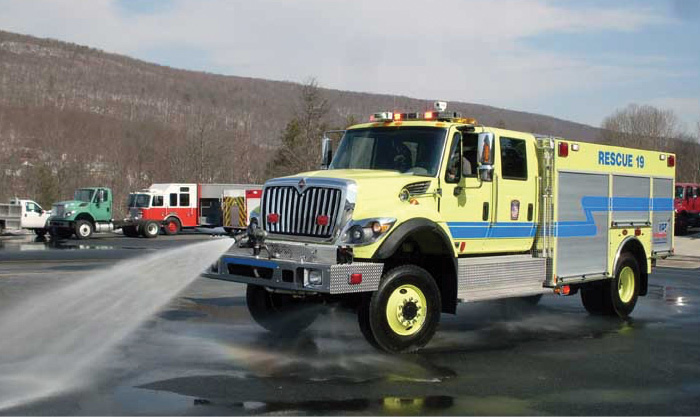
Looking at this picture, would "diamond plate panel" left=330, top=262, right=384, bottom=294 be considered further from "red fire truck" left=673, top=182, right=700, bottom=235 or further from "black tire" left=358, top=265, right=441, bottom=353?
"red fire truck" left=673, top=182, right=700, bottom=235

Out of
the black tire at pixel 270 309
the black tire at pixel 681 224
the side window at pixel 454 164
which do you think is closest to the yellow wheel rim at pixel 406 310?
the side window at pixel 454 164

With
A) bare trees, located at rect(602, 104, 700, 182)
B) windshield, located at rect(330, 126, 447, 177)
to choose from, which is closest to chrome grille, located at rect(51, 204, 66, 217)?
windshield, located at rect(330, 126, 447, 177)

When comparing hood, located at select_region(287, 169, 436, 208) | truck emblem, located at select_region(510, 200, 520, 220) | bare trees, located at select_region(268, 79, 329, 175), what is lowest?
truck emblem, located at select_region(510, 200, 520, 220)

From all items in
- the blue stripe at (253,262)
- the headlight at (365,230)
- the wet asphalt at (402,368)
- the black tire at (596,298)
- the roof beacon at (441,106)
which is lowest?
the wet asphalt at (402,368)

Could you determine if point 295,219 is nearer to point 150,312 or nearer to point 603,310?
point 150,312

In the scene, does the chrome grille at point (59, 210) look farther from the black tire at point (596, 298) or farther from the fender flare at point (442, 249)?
the fender flare at point (442, 249)

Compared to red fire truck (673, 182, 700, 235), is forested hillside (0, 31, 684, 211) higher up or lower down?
higher up

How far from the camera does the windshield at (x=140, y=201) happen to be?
121ft

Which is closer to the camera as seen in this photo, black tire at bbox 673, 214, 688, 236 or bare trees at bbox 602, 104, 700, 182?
black tire at bbox 673, 214, 688, 236

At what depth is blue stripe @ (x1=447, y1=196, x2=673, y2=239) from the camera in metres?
9.67

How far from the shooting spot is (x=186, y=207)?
39.0 metres

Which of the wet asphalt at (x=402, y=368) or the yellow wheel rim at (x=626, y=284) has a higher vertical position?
the yellow wheel rim at (x=626, y=284)

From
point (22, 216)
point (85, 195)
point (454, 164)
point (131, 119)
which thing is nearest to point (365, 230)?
point (454, 164)

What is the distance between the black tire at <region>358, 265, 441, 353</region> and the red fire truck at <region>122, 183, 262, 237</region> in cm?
2724
